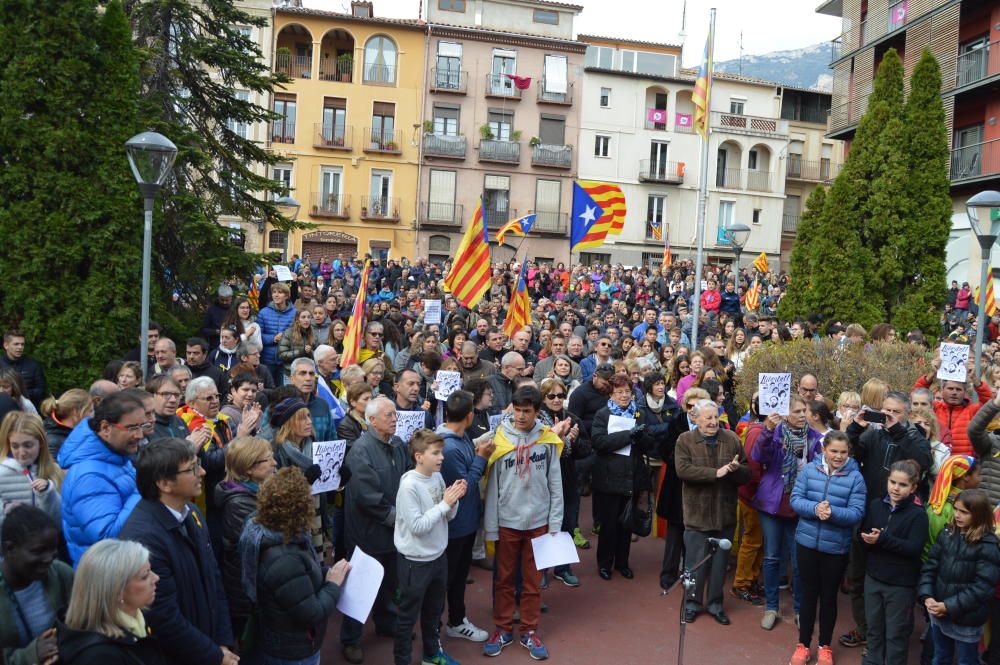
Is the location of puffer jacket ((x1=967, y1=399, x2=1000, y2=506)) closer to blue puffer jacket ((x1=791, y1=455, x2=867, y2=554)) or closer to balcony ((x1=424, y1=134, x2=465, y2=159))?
blue puffer jacket ((x1=791, y1=455, x2=867, y2=554))

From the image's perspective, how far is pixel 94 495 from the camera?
14.8 ft

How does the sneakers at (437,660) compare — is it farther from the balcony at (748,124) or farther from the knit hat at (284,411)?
the balcony at (748,124)

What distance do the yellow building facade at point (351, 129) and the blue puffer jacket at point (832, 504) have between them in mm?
35301

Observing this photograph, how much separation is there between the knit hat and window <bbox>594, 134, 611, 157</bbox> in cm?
4009

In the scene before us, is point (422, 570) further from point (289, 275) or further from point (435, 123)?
point (435, 123)

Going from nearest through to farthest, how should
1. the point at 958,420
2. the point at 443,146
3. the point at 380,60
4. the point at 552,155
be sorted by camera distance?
the point at 958,420 → the point at 380,60 → the point at 443,146 → the point at 552,155

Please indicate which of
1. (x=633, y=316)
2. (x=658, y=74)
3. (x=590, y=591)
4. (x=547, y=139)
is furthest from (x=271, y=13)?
(x=590, y=591)

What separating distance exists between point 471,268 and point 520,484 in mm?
5850

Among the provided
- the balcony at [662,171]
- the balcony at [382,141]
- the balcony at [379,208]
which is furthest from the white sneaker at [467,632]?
the balcony at [662,171]

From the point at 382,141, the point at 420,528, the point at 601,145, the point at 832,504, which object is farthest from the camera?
the point at 601,145

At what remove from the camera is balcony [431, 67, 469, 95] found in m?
41.8

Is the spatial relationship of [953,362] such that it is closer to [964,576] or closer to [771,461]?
[771,461]

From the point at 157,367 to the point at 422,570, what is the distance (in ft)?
13.8

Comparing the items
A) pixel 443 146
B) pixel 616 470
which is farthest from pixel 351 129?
pixel 616 470
